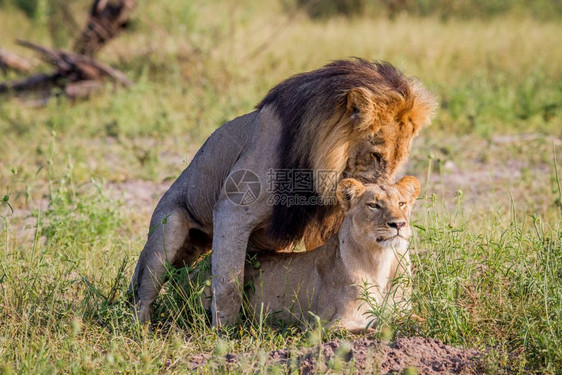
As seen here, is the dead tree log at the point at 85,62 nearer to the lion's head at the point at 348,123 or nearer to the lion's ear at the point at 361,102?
the lion's head at the point at 348,123

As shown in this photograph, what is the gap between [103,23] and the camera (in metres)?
12.0

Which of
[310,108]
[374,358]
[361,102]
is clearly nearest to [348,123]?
[361,102]

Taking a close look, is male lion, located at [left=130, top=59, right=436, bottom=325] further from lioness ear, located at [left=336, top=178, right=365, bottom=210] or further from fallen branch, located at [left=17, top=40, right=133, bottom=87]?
fallen branch, located at [left=17, top=40, right=133, bottom=87]

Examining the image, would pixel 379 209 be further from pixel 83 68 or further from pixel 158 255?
pixel 83 68

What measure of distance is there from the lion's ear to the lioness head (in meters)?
0.34

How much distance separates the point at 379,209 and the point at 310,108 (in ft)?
2.23

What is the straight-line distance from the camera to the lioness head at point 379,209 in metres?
4.11

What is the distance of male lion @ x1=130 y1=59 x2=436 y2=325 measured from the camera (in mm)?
4277

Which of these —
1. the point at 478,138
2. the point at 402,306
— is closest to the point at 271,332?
the point at 402,306

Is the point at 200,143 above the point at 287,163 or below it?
below

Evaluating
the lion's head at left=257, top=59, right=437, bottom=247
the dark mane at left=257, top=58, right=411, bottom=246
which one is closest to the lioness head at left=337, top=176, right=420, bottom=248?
the lion's head at left=257, top=59, right=437, bottom=247

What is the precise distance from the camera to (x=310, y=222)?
15.2ft

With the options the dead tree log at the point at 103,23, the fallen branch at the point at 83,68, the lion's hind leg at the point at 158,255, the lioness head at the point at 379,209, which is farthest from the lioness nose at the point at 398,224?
the dead tree log at the point at 103,23

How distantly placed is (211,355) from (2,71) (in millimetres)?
9798
